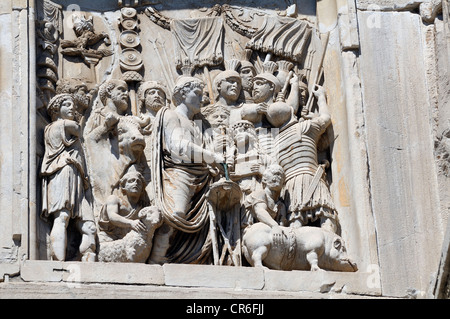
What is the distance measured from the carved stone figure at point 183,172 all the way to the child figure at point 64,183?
562 millimetres

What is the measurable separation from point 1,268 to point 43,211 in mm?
685

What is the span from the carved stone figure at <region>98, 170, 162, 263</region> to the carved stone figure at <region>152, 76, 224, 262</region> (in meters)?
0.13

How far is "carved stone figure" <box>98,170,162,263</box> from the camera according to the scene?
39.7 feet

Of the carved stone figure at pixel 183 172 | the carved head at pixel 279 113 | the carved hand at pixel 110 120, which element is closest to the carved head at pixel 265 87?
the carved head at pixel 279 113

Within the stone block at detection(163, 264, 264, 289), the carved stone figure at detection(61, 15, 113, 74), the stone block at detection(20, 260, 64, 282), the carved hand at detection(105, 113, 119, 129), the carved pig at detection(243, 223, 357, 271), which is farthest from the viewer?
the carved stone figure at detection(61, 15, 113, 74)

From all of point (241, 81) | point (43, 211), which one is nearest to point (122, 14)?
point (241, 81)

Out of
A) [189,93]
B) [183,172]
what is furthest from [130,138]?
[189,93]

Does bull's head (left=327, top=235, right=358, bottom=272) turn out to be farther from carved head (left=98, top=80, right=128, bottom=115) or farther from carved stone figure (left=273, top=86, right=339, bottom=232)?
carved head (left=98, top=80, right=128, bottom=115)

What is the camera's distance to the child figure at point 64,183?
1213 cm

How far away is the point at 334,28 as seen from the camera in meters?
13.2

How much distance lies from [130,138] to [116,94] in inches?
17.8

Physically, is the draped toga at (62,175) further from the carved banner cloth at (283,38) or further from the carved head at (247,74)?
the carved banner cloth at (283,38)

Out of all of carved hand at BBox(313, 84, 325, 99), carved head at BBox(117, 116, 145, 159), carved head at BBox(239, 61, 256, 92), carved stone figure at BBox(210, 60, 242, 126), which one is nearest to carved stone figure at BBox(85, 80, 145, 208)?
carved head at BBox(117, 116, 145, 159)

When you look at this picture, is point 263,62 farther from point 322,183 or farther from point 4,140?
point 4,140
